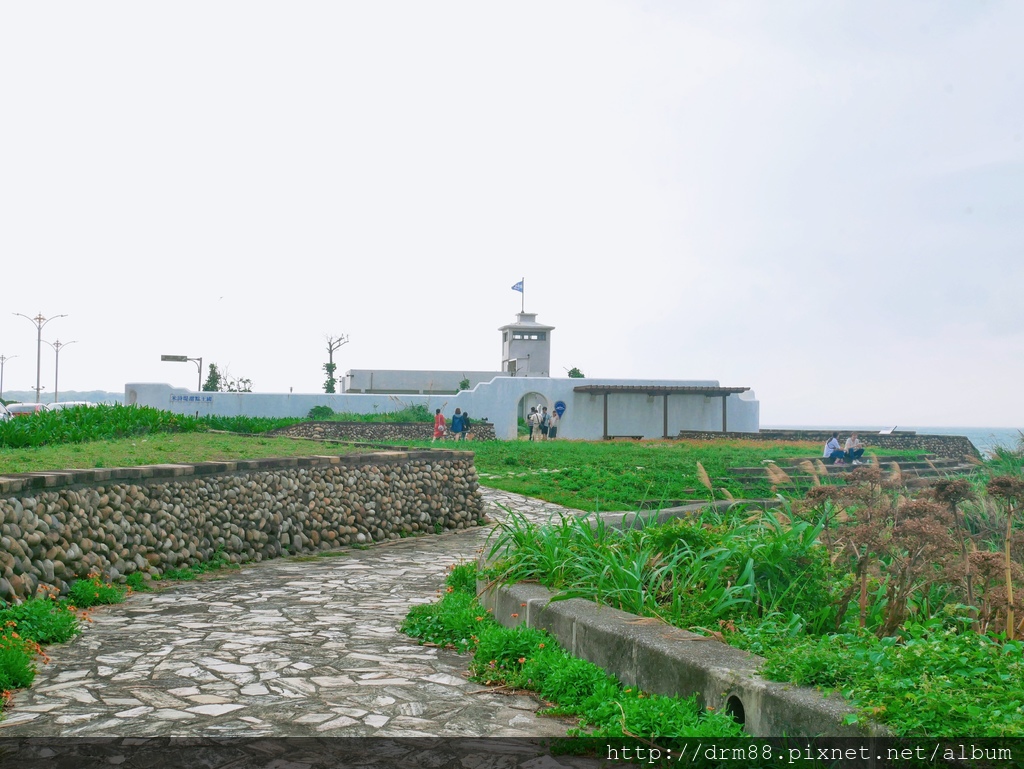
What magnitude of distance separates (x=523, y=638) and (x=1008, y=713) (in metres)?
2.96

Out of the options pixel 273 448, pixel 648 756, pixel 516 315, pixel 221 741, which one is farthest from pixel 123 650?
pixel 516 315

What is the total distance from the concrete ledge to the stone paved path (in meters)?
0.49

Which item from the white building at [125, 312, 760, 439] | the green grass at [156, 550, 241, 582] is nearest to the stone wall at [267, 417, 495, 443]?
the white building at [125, 312, 760, 439]

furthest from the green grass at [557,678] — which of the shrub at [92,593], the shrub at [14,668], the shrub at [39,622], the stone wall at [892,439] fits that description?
the stone wall at [892,439]

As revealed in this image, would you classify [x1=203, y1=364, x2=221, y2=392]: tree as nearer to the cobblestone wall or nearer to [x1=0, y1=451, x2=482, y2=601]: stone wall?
the cobblestone wall

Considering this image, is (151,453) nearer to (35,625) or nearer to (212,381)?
(35,625)

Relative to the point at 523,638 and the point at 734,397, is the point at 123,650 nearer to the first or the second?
the point at 523,638

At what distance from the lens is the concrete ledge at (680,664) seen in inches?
138

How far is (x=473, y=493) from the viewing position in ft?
48.5

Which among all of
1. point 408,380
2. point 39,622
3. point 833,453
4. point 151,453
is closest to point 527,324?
point 408,380

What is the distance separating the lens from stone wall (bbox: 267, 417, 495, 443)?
3397 centimetres

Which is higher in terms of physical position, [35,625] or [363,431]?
[363,431]

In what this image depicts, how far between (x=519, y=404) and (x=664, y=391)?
242 inches

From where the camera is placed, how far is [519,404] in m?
38.4
